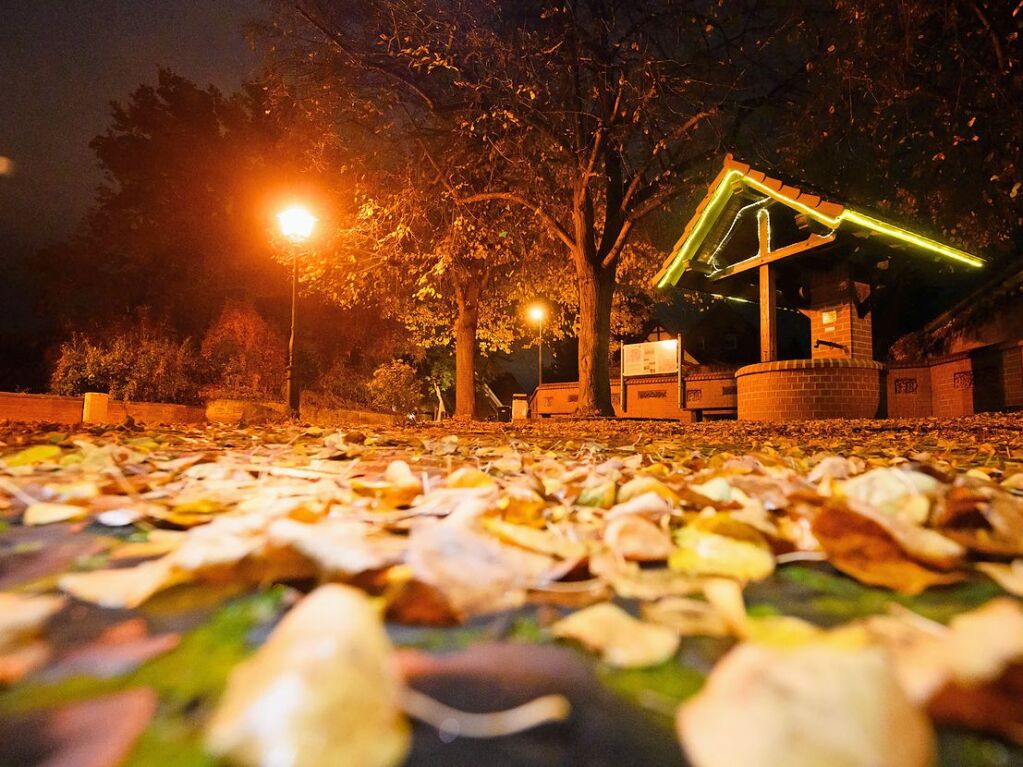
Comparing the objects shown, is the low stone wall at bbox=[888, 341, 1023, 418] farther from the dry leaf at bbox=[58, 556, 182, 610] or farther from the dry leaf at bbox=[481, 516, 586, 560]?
the dry leaf at bbox=[58, 556, 182, 610]

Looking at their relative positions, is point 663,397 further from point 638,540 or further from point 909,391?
point 638,540

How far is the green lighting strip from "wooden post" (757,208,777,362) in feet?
2.45

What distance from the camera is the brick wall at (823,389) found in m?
9.55

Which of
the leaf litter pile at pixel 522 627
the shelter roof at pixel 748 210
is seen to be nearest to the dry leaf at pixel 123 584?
the leaf litter pile at pixel 522 627

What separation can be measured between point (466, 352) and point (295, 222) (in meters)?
5.52

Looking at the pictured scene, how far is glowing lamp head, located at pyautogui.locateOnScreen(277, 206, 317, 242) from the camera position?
1071 centimetres

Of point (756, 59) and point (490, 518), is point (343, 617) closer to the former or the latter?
point (490, 518)

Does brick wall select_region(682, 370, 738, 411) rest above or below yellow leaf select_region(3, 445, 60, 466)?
above

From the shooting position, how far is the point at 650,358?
653 inches

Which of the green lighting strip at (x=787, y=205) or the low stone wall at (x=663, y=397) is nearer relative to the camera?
the green lighting strip at (x=787, y=205)

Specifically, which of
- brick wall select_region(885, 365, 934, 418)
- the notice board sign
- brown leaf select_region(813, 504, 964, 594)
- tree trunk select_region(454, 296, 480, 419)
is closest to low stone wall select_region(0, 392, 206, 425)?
tree trunk select_region(454, 296, 480, 419)

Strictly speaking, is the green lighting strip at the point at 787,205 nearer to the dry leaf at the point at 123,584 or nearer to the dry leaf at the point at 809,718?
the dry leaf at the point at 809,718

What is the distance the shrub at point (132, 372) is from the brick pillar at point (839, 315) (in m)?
17.1

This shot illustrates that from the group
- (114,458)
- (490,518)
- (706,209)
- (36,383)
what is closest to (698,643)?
(490,518)
